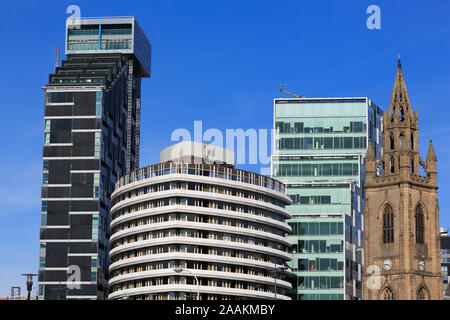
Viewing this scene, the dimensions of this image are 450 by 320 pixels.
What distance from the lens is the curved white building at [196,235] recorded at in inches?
5807

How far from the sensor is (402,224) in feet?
569

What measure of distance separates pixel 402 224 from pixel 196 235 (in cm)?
4666

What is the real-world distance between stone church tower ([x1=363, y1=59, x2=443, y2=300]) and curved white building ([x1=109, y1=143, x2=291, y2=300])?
22.7m

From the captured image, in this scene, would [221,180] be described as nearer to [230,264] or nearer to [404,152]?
[230,264]

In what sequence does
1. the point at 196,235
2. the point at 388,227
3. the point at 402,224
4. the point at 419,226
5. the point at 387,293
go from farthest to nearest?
1. the point at 419,226
2. the point at 388,227
3. the point at 402,224
4. the point at 387,293
5. the point at 196,235

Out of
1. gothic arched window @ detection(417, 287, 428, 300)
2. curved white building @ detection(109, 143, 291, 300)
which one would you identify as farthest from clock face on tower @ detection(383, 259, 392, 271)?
curved white building @ detection(109, 143, 291, 300)

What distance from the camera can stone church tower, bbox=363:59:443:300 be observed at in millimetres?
172500

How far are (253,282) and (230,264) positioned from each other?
5.87 meters

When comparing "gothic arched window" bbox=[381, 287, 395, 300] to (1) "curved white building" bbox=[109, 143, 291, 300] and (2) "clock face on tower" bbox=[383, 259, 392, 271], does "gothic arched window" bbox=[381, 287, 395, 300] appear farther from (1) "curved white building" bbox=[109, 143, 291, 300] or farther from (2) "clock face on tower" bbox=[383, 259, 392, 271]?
(1) "curved white building" bbox=[109, 143, 291, 300]

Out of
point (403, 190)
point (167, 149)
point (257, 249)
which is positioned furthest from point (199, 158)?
point (403, 190)

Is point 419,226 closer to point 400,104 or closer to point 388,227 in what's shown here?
point 388,227

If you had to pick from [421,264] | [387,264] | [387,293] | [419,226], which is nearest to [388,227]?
[419,226]

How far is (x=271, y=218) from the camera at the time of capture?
16188cm

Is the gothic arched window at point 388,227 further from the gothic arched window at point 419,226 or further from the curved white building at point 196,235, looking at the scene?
the curved white building at point 196,235
